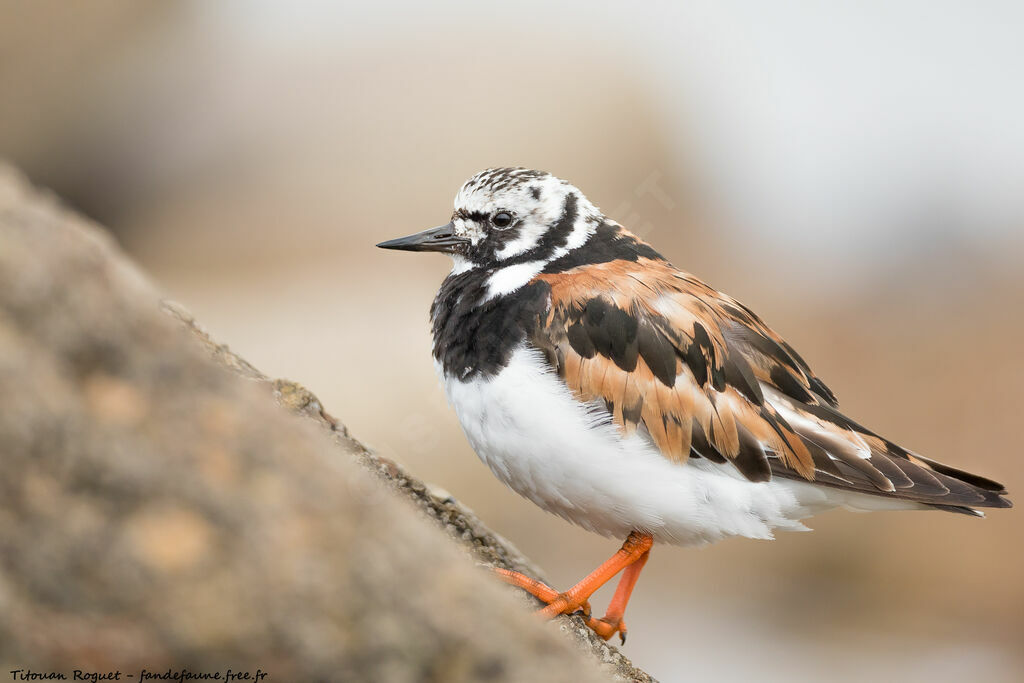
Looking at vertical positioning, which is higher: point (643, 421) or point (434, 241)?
point (434, 241)

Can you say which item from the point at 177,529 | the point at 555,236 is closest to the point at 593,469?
the point at 555,236

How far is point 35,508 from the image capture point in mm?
1432

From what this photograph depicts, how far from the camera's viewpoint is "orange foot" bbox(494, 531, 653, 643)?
336 centimetres

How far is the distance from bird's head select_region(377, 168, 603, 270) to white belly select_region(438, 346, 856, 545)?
2.10 ft

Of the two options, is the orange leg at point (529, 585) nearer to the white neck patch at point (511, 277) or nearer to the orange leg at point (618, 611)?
the orange leg at point (618, 611)

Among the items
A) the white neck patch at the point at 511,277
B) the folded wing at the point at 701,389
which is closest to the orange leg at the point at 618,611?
the folded wing at the point at 701,389

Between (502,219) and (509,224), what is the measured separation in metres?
0.04

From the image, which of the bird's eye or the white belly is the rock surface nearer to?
the white belly

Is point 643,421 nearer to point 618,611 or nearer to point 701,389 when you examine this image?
point 701,389

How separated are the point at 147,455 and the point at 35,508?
176 mm

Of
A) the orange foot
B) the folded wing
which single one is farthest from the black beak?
the orange foot

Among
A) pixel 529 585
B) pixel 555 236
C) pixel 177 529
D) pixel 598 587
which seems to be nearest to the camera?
pixel 177 529

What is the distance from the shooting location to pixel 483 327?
3.56m

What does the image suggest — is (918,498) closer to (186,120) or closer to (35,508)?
(35,508)
